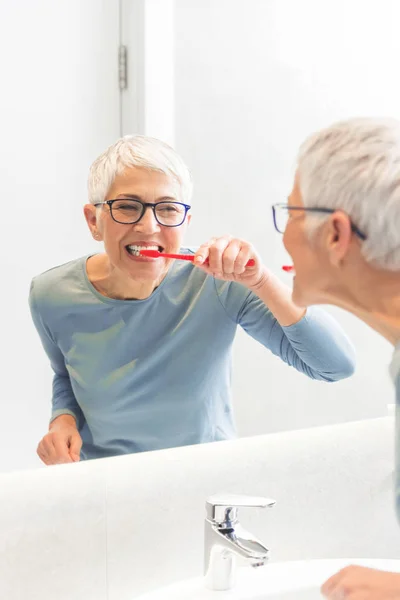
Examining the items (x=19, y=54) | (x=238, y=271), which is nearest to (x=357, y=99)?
(x=238, y=271)

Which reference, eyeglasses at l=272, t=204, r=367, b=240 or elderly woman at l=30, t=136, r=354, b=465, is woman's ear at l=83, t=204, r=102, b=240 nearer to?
elderly woman at l=30, t=136, r=354, b=465

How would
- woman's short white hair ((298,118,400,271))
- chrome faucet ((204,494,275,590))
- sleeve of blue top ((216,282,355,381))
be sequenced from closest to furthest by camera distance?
woman's short white hair ((298,118,400,271)) < chrome faucet ((204,494,275,590)) < sleeve of blue top ((216,282,355,381))

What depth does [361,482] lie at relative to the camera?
3.44ft

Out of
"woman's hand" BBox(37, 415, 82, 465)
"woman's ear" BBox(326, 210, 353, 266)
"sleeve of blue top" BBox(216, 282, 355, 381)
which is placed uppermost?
"woman's ear" BBox(326, 210, 353, 266)

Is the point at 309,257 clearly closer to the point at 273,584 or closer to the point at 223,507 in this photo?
the point at 223,507

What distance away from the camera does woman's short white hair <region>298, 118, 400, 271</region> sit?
598 millimetres

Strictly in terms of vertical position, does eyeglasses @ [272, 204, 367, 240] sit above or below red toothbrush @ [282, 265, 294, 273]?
above

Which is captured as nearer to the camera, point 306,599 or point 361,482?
point 306,599

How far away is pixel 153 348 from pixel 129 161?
23 centimetres

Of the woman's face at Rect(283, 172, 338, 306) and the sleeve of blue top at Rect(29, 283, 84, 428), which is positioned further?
the sleeve of blue top at Rect(29, 283, 84, 428)

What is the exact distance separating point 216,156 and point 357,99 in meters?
0.25

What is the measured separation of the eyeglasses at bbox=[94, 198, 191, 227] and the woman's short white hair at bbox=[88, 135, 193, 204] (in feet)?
0.06

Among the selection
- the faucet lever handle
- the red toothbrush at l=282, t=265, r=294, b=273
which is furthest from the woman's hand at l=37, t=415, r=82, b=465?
the red toothbrush at l=282, t=265, r=294, b=273

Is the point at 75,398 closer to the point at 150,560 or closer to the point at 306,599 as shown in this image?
the point at 150,560
